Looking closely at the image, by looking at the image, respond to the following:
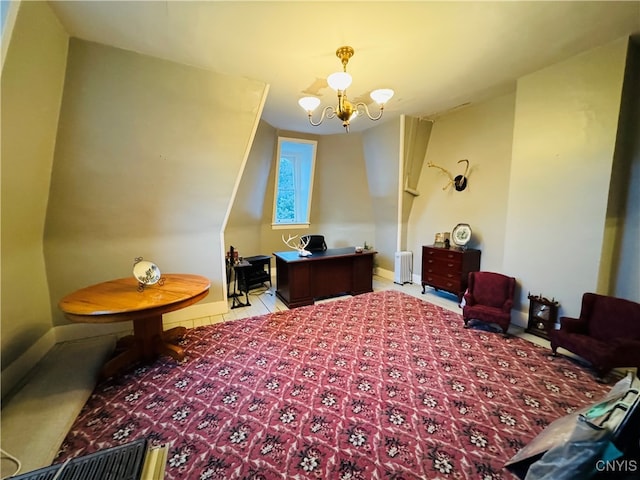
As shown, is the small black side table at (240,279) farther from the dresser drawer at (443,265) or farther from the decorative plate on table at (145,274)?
the dresser drawer at (443,265)

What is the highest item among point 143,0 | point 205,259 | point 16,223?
point 143,0

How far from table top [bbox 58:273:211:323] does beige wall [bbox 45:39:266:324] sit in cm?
64

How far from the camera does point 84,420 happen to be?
1881 millimetres

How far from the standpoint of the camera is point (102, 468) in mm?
1009

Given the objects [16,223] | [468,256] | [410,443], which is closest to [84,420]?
[16,223]

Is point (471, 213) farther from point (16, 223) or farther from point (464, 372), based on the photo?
point (16, 223)

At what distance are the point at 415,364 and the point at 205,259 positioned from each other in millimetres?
2883

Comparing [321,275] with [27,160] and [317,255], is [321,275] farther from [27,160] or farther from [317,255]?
[27,160]

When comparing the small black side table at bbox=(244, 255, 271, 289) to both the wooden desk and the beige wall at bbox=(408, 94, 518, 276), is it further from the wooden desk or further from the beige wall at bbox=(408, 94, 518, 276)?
the beige wall at bbox=(408, 94, 518, 276)

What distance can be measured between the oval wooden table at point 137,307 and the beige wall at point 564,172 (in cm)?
370

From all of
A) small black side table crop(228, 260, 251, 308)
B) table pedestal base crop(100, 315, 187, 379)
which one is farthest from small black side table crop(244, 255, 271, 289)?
table pedestal base crop(100, 315, 187, 379)

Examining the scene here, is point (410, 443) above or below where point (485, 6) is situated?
below

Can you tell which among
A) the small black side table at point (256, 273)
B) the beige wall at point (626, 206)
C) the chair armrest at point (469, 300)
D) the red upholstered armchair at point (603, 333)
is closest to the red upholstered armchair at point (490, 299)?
the chair armrest at point (469, 300)

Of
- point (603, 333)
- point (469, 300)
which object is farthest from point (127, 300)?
point (603, 333)
